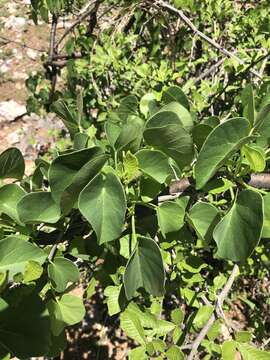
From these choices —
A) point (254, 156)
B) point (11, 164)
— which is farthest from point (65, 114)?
point (254, 156)

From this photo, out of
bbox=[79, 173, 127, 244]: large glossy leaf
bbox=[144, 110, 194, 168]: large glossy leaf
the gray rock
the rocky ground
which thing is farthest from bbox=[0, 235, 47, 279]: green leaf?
the gray rock

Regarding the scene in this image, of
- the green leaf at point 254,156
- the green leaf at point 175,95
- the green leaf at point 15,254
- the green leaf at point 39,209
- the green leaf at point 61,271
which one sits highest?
the green leaf at point 175,95

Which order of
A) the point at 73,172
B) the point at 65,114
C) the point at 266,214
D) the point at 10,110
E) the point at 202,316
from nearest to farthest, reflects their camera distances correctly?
the point at 73,172
the point at 266,214
the point at 65,114
the point at 202,316
the point at 10,110

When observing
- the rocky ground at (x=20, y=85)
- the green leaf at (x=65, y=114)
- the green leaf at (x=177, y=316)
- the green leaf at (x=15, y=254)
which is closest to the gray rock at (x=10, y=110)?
the rocky ground at (x=20, y=85)

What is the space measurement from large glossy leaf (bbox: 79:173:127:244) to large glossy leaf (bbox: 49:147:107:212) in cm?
2

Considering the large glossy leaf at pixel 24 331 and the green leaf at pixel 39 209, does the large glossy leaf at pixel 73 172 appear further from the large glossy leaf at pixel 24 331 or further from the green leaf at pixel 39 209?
the large glossy leaf at pixel 24 331

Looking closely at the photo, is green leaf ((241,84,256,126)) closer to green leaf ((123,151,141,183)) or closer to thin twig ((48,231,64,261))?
green leaf ((123,151,141,183))

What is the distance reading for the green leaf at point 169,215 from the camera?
73 cm

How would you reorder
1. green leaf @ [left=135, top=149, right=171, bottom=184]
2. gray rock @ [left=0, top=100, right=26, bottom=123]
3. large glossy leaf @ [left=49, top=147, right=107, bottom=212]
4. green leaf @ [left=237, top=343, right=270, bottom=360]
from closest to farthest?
large glossy leaf @ [left=49, top=147, right=107, bottom=212] < green leaf @ [left=135, top=149, right=171, bottom=184] < green leaf @ [left=237, top=343, right=270, bottom=360] < gray rock @ [left=0, top=100, right=26, bottom=123]

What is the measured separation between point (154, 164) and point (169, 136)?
62 millimetres

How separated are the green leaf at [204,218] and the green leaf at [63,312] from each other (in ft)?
0.90

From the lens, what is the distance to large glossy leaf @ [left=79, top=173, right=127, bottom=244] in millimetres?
623

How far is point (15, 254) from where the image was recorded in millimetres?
674

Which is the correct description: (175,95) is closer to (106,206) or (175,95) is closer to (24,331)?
(106,206)
